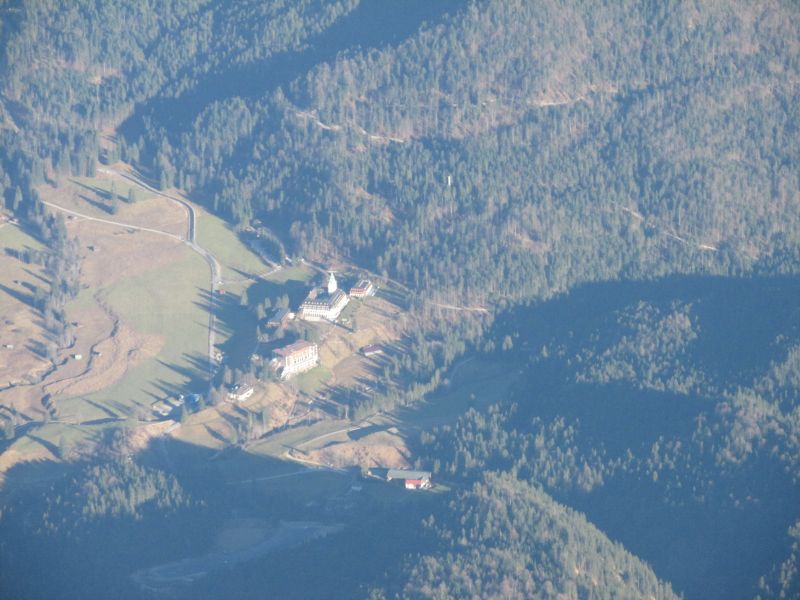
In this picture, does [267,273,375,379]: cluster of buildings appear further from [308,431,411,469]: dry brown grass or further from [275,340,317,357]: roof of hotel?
[308,431,411,469]: dry brown grass

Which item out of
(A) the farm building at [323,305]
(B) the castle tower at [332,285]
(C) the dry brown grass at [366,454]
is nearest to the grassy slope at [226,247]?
(B) the castle tower at [332,285]

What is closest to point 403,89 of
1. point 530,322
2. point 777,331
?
point 530,322

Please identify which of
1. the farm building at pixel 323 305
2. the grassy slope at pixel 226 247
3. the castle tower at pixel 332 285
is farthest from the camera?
the grassy slope at pixel 226 247

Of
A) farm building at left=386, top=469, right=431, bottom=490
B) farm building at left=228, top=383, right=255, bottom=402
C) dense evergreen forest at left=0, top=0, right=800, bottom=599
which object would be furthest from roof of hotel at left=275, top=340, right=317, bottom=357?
farm building at left=386, top=469, right=431, bottom=490

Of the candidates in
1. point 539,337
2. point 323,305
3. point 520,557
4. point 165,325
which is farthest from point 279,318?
point 520,557

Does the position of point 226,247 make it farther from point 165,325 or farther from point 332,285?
point 165,325

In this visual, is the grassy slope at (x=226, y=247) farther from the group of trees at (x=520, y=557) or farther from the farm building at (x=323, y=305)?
the group of trees at (x=520, y=557)

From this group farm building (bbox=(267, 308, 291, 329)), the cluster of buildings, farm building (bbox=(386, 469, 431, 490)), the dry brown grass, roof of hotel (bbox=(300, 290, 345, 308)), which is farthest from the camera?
roof of hotel (bbox=(300, 290, 345, 308))
